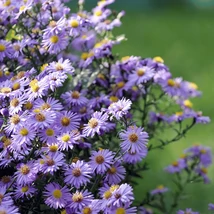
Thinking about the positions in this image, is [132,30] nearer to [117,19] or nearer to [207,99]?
[207,99]

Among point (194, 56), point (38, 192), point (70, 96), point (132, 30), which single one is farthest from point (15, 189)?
point (132, 30)

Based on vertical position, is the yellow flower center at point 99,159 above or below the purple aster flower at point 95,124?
below

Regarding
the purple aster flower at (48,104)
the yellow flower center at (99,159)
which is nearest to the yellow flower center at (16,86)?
the purple aster flower at (48,104)

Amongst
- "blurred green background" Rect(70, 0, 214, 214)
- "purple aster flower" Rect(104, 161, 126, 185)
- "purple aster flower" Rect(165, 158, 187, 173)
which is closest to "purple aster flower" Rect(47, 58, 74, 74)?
"purple aster flower" Rect(104, 161, 126, 185)

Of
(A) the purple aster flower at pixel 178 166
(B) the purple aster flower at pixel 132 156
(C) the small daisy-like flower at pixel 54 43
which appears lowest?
(A) the purple aster flower at pixel 178 166

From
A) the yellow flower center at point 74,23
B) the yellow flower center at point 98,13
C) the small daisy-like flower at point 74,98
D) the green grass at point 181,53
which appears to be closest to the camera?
the small daisy-like flower at point 74,98

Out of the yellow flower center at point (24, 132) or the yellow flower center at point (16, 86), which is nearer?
the yellow flower center at point (24, 132)

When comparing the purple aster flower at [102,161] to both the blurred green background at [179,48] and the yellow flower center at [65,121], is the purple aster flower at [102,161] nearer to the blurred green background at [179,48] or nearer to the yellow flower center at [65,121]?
the yellow flower center at [65,121]

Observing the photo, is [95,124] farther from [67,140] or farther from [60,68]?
[60,68]

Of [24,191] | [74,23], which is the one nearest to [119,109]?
[24,191]
